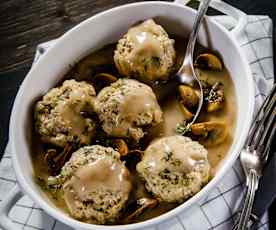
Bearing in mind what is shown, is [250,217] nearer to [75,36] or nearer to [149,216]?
[149,216]

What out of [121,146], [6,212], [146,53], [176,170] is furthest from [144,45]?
[6,212]

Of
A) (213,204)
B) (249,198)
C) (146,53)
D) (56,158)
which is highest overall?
(146,53)

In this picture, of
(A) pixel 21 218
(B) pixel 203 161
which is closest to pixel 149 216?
(B) pixel 203 161

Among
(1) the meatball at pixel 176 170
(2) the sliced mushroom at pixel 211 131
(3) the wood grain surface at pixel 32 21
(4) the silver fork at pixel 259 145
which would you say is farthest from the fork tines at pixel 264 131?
(3) the wood grain surface at pixel 32 21

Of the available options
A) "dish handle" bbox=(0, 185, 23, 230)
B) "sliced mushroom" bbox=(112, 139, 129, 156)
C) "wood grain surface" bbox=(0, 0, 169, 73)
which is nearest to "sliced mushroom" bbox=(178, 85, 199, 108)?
"sliced mushroom" bbox=(112, 139, 129, 156)

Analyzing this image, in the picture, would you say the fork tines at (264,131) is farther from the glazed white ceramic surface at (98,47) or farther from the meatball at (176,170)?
the meatball at (176,170)

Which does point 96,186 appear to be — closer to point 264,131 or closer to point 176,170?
point 176,170
